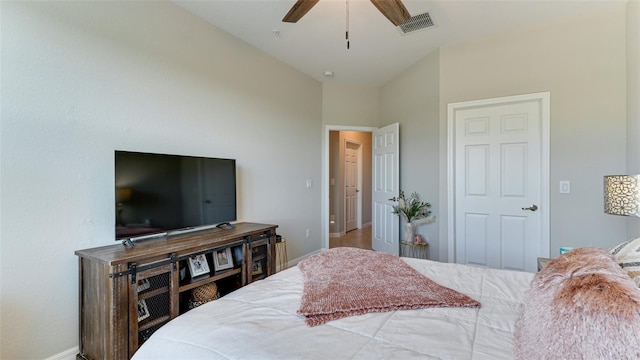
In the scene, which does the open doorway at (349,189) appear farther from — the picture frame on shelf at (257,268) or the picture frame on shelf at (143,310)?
the picture frame on shelf at (143,310)

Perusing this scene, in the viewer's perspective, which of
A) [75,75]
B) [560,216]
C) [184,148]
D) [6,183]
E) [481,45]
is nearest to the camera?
[6,183]

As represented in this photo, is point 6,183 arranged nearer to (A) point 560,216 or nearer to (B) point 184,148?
(B) point 184,148

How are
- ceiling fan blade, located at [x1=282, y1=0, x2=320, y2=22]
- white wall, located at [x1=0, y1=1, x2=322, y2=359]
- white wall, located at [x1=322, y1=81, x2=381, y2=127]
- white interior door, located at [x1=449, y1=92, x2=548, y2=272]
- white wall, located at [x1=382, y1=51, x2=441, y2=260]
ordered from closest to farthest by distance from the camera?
1. white wall, located at [x1=0, y1=1, x2=322, y2=359]
2. ceiling fan blade, located at [x1=282, y1=0, x2=320, y2=22]
3. white interior door, located at [x1=449, y1=92, x2=548, y2=272]
4. white wall, located at [x1=382, y1=51, x2=441, y2=260]
5. white wall, located at [x1=322, y1=81, x2=381, y2=127]

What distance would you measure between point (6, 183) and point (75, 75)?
0.76 m

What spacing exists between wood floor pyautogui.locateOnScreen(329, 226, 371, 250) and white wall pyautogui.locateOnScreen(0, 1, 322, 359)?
2952 millimetres

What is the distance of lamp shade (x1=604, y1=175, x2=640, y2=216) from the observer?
1689mm

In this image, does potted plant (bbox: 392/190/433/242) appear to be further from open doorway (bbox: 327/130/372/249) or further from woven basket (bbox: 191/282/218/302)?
woven basket (bbox: 191/282/218/302)

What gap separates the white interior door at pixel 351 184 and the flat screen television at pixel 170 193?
3.75m

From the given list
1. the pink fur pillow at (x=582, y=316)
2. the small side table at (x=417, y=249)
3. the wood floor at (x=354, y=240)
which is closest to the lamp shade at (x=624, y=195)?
the pink fur pillow at (x=582, y=316)

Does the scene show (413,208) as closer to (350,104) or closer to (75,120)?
(350,104)

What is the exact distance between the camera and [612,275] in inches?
27.7

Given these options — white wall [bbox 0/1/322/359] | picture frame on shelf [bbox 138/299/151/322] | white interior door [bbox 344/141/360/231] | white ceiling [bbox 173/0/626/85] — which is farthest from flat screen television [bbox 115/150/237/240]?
white interior door [bbox 344/141/360/231]

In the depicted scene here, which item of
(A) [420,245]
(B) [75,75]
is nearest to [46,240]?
(B) [75,75]

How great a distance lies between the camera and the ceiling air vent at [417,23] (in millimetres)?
2646
